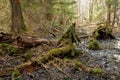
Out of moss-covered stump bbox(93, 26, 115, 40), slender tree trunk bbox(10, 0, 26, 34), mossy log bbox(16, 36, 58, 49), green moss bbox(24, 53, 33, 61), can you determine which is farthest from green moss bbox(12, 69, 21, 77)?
moss-covered stump bbox(93, 26, 115, 40)

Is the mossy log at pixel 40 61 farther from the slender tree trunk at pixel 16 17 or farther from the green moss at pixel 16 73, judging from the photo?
the slender tree trunk at pixel 16 17

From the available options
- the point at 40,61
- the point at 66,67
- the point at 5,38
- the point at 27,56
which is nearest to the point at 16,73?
the point at 40,61

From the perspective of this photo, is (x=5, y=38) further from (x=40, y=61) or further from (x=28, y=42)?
(x=40, y=61)

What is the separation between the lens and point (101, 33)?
49.4ft

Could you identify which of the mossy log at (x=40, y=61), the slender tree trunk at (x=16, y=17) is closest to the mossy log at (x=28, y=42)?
the mossy log at (x=40, y=61)

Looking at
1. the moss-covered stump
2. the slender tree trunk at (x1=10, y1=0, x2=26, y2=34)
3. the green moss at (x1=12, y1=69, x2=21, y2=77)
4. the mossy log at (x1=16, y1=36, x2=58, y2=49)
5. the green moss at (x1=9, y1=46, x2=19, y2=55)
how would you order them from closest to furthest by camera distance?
the green moss at (x1=12, y1=69, x2=21, y2=77), the green moss at (x1=9, y1=46, x2=19, y2=55), the mossy log at (x1=16, y1=36, x2=58, y2=49), the slender tree trunk at (x1=10, y1=0, x2=26, y2=34), the moss-covered stump

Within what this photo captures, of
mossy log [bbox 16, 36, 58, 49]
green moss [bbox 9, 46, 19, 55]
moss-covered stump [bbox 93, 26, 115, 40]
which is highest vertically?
mossy log [bbox 16, 36, 58, 49]

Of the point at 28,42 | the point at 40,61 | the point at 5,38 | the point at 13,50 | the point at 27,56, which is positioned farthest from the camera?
the point at 5,38

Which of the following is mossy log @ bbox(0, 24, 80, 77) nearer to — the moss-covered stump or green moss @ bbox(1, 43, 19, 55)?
green moss @ bbox(1, 43, 19, 55)

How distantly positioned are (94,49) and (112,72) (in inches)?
163

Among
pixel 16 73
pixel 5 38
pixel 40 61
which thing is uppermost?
pixel 5 38

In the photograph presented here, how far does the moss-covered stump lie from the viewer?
14477mm

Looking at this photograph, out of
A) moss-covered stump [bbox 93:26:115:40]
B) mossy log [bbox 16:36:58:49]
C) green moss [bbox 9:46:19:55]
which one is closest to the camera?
green moss [bbox 9:46:19:55]

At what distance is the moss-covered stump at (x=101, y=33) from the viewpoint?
1448 centimetres
